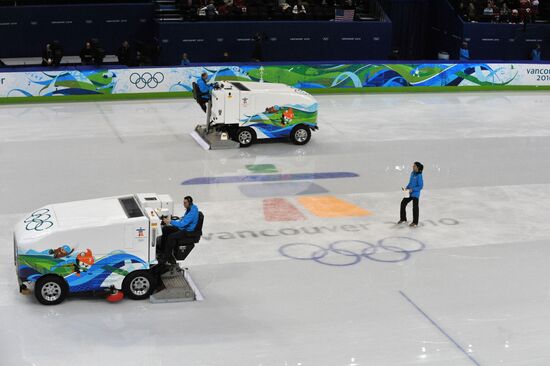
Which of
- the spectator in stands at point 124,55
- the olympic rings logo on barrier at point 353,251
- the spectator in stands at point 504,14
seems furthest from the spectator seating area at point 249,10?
the olympic rings logo on barrier at point 353,251

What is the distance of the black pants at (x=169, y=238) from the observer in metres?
11.3

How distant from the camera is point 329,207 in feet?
51.7

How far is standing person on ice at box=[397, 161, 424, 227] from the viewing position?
14257 mm

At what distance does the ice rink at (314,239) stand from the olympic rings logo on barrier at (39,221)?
1.02m

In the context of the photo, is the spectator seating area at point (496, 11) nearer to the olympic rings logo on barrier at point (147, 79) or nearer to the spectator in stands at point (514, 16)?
the spectator in stands at point (514, 16)

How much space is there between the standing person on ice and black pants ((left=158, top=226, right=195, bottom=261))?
448cm

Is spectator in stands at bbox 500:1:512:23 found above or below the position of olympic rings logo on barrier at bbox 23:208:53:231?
above

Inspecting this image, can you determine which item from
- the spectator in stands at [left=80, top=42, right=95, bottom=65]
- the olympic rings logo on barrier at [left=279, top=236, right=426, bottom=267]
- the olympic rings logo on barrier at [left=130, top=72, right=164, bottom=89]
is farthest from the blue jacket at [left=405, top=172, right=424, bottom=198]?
the spectator in stands at [left=80, top=42, right=95, bottom=65]

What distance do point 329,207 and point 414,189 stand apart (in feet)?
6.32

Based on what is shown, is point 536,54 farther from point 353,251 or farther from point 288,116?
point 353,251

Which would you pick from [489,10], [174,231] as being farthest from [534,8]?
[174,231]

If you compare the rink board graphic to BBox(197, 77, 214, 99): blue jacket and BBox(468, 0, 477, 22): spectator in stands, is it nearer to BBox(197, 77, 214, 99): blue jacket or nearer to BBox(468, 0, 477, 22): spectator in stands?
BBox(468, 0, 477, 22): spectator in stands

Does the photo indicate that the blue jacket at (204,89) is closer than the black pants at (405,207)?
No

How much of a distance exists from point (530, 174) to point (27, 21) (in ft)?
59.1
